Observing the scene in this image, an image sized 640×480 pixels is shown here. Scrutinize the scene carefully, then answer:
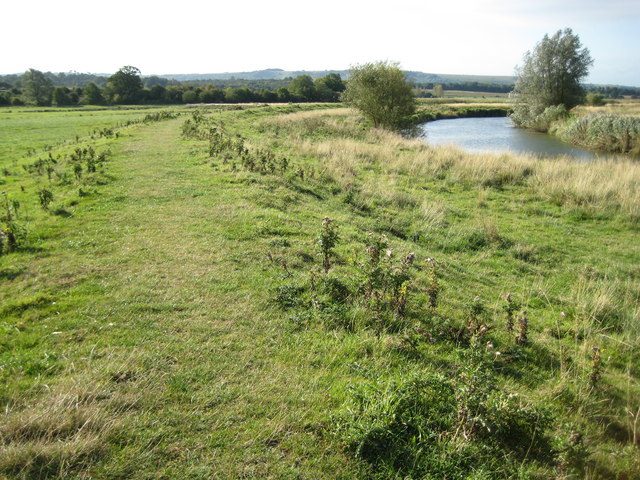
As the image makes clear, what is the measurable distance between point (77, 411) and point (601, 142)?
34964 mm

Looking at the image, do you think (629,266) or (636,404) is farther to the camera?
(629,266)

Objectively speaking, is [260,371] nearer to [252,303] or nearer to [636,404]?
[252,303]

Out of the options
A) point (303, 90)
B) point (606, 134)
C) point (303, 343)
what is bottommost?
point (303, 343)

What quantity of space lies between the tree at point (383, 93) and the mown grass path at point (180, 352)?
2353 centimetres

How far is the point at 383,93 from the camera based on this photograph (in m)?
28.8

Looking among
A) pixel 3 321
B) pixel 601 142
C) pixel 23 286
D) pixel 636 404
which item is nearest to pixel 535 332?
pixel 636 404

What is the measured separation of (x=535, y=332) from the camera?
5.68 meters

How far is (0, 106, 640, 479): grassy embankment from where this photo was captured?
3225 millimetres

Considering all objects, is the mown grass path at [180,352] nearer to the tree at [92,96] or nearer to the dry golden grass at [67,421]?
the dry golden grass at [67,421]

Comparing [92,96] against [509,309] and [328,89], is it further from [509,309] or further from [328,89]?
[509,309]

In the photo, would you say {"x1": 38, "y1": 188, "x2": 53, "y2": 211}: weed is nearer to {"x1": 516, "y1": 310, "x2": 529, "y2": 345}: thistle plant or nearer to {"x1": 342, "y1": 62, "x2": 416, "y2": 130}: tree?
{"x1": 516, "y1": 310, "x2": 529, "y2": 345}: thistle plant

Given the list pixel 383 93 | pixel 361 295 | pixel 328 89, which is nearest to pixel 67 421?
pixel 361 295

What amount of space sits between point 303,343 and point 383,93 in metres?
27.5

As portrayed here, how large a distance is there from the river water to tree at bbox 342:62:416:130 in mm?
2620
